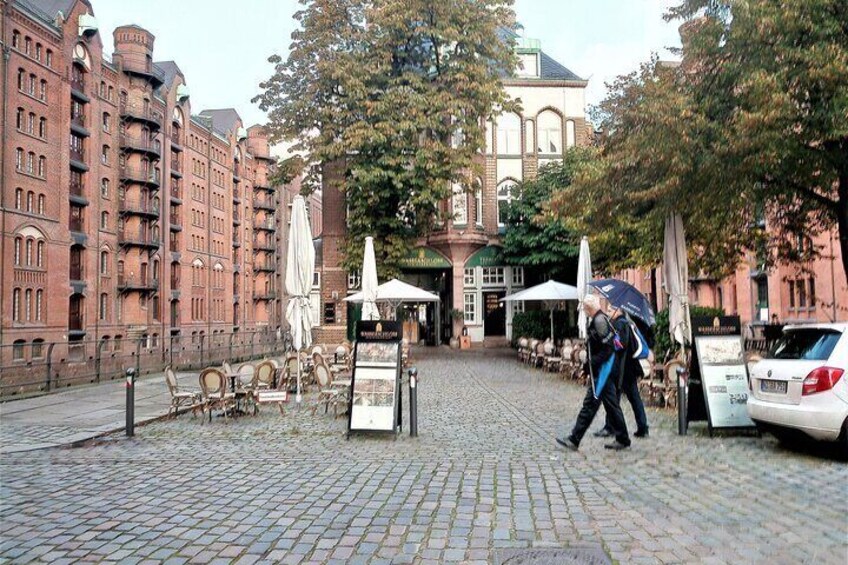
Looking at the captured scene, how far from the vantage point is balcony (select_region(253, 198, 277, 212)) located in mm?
80062

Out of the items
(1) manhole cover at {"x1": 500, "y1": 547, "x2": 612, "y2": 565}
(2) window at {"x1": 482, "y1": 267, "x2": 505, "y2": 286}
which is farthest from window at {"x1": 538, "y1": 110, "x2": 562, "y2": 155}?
(1) manhole cover at {"x1": 500, "y1": 547, "x2": 612, "y2": 565}

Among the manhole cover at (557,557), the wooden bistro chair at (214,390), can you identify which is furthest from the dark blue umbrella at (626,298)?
the manhole cover at (557,557)

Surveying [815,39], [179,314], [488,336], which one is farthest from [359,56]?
[179,314]

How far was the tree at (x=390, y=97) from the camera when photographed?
26.9 meters

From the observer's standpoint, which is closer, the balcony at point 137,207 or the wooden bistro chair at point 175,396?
the wooden bistro chair at point 175,396

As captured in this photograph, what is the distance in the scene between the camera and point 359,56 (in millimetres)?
27609

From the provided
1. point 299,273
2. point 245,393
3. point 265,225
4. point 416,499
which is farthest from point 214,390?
point 265,225

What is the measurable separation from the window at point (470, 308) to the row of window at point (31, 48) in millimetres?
31477

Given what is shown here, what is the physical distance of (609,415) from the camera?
27.4 feet

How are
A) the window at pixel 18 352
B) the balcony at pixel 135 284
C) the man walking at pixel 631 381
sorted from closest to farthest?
the man walking at pixel 631 381
the window at pixel 18 352
the balcony at pixel 135 284

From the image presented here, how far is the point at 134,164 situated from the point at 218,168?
1579cm

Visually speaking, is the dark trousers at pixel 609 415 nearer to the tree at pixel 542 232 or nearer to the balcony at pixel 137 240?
the tree at pixel 542 232

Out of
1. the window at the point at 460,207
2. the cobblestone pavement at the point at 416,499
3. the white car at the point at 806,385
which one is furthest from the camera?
the window at the point at 460,207

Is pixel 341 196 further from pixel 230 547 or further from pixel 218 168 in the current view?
pixel 218 168
